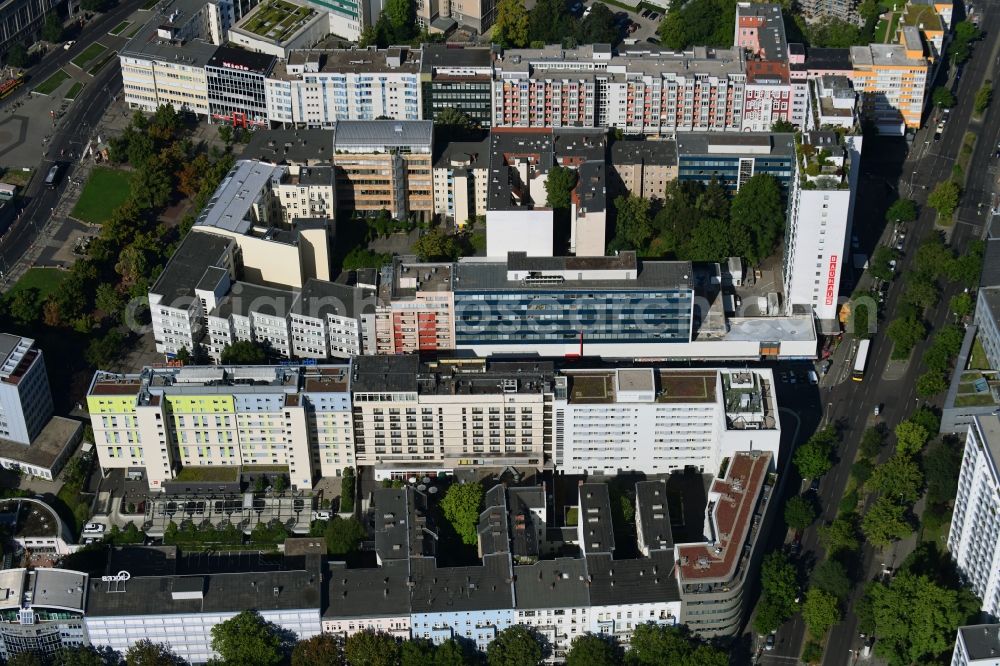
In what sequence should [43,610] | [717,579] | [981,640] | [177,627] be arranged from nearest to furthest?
[981,640], [43,610], [717,579], [177,627]

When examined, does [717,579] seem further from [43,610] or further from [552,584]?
[43,610]

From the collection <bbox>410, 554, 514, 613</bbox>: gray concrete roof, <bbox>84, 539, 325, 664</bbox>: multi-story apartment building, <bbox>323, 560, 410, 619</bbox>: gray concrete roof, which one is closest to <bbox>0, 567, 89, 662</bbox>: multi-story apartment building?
<bbox>84, 539, 325, 664</bbox>: multi-story apartment building

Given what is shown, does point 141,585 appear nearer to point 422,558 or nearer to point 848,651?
point 422,558

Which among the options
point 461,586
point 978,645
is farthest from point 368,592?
point 978,645

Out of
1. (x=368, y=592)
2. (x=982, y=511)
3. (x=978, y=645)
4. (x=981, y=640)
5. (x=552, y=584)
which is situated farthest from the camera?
(x=368, y=592)

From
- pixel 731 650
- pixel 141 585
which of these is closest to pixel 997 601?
pixel 731 650

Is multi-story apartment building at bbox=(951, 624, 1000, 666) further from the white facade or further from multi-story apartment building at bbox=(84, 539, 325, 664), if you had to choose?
the white facade

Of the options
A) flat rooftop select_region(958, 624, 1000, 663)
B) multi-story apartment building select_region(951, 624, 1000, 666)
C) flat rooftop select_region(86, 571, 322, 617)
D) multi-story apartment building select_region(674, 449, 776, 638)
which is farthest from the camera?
multi-story apartment building select_region(674, 449, 776, 638)

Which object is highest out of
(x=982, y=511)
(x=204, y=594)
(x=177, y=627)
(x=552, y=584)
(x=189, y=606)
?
(x=982, y=511)

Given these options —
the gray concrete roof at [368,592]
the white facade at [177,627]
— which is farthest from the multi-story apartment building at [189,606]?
the gray concrete roof at [368,592]
